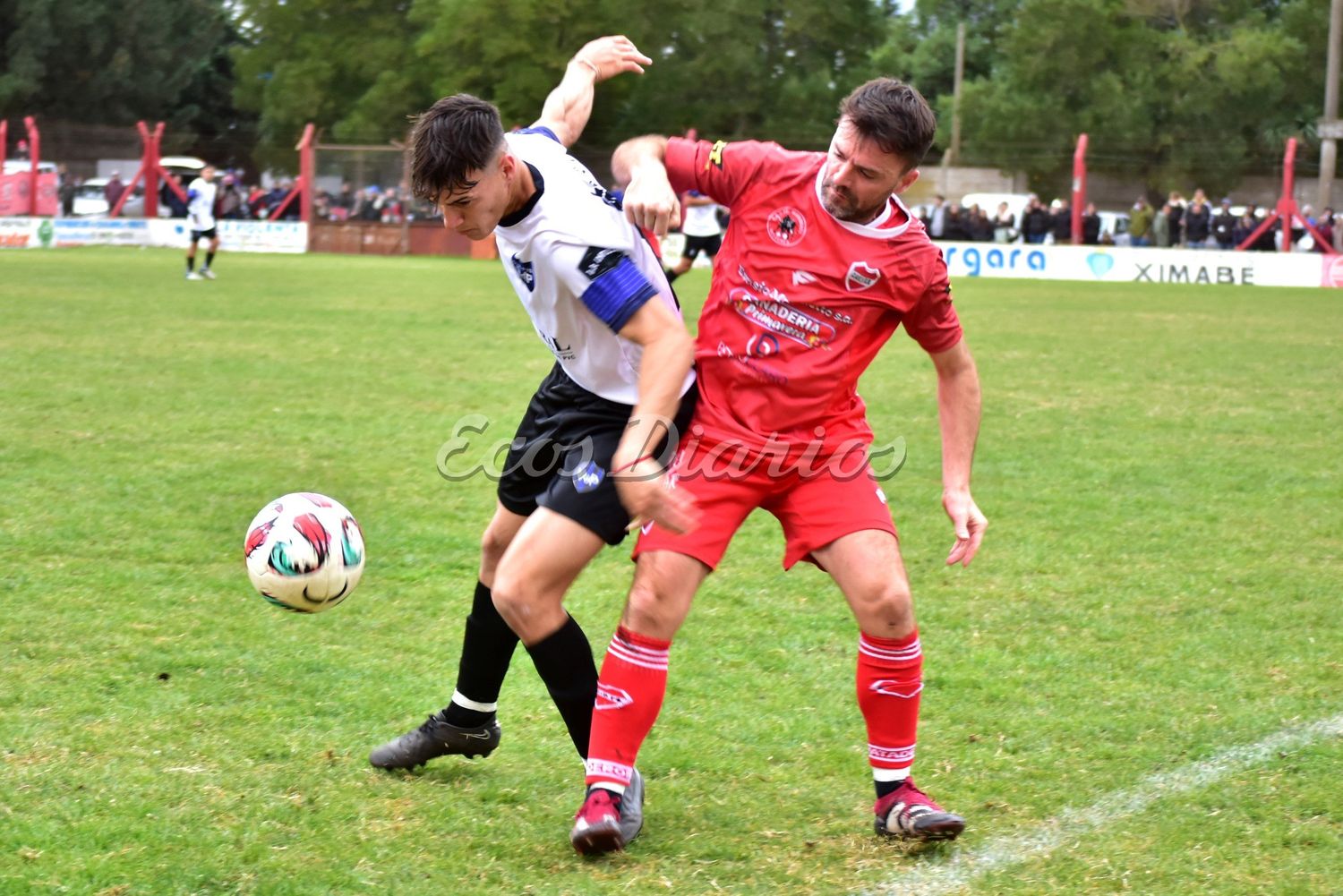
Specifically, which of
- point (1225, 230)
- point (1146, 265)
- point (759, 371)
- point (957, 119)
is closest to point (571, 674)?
point (759, 371)

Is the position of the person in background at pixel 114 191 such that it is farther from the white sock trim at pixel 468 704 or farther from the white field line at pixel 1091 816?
the white field line at pixel 1091 816

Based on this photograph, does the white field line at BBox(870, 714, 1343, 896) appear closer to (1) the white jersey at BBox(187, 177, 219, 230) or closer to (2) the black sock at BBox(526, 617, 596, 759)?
(2) the black sock at BBox(526, 617, 596, 759)

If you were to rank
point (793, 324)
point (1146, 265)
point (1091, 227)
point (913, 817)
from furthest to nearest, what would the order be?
point (1091, 227) → point (1146, 265) → point (793, 324) → point (913, 817)

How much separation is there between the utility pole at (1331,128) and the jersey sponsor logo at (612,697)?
101 ft

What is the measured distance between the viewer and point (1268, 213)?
2811 centimetres

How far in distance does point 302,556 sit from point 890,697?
1.66 metres

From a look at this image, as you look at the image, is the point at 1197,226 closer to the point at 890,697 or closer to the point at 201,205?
the point at 201,205

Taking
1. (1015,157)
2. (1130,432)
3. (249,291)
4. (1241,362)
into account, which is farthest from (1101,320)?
(1015,157)

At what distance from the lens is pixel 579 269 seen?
3.35 m

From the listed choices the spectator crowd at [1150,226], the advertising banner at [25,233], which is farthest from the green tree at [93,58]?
the spectator crowd at [1150,226]


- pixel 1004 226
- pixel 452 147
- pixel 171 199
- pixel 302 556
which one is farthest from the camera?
pixel 171 199

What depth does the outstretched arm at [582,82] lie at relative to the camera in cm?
410

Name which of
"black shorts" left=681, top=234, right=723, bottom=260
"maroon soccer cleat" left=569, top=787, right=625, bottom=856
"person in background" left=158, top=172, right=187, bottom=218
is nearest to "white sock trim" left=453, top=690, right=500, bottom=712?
"maroon soccer cleat" left=569, top=787, right=625, bottom=856

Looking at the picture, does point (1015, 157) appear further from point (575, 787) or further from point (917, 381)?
point (575, 787)
